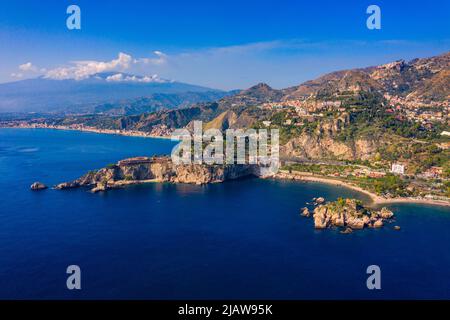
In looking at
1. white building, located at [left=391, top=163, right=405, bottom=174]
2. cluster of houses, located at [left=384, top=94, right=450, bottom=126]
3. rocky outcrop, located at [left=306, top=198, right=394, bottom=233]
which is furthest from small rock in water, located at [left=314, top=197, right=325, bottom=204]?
cluster of houses, located at [left=384, top=94, right=450, bottom=126]

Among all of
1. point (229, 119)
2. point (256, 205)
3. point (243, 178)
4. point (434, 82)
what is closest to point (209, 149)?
point (243, 178)

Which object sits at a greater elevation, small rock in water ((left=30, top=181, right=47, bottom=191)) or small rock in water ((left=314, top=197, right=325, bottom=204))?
small rock in water ((left=30, top=181, right=47, bottom=191))

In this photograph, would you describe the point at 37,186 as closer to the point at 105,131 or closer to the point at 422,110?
the point at 422,110

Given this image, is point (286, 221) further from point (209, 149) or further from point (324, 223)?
point (209, 149)

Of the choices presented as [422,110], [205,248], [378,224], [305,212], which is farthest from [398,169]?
[422,110]

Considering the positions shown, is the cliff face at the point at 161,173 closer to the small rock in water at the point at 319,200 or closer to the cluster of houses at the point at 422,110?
the small rock in water at the point at 319,200

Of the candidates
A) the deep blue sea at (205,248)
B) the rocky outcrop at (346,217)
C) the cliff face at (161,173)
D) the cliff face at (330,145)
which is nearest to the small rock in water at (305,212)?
the deep blue sea at (205,248)

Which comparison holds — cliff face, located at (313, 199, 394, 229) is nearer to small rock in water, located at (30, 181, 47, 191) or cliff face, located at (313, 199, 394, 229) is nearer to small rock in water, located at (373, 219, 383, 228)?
small rock in water, located at (373, 219, 383, 228)
